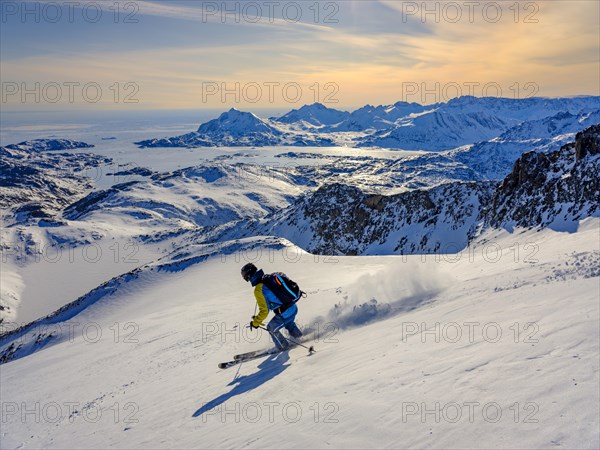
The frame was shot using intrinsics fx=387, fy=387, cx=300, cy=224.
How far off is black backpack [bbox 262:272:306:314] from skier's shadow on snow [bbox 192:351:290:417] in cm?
136

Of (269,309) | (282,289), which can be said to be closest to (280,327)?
(269,309)

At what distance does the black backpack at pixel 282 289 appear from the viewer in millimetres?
11070

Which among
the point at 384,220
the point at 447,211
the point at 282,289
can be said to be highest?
the point at 282,289

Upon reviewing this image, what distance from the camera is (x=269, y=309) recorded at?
36.9ft

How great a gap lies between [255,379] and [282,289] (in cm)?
253

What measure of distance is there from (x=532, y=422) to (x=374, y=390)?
2667 millimetres

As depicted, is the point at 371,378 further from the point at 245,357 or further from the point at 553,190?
the point at 553,190

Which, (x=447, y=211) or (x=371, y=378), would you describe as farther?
(x=447, y=211)

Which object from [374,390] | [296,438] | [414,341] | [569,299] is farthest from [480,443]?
[569,299]

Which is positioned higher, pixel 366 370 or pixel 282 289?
pixel 282 289

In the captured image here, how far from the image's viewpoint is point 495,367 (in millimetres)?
6352

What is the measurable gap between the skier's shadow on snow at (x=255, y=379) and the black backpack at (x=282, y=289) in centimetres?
136

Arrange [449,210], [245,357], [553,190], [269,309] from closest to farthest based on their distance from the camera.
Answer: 1. [269,309]
2. [245,357]
3. [553,190]
4. [449,210]

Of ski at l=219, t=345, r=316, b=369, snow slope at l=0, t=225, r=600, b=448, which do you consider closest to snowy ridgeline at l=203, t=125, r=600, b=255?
snow slope at l=0, t=225, r=600, b=448
